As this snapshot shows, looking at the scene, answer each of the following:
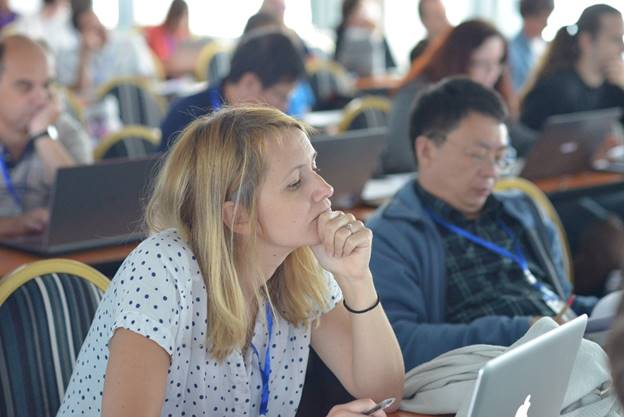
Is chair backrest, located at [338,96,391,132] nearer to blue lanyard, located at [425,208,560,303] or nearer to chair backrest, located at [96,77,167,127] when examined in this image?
chair backrest, located at [96,77,167,127]

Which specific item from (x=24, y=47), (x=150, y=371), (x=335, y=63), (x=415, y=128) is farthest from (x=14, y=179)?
(x=335, y=63)

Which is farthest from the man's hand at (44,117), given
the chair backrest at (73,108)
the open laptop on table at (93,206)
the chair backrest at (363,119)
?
the chair backrest at (73,108)

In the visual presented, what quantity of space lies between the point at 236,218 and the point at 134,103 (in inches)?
157

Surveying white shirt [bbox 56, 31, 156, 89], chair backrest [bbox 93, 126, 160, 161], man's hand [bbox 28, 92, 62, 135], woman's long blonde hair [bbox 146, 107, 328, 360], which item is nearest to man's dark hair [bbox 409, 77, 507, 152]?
woman's long blonde hair [bbox 146, 107, 328, 360]

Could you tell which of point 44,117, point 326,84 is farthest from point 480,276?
point 326,84

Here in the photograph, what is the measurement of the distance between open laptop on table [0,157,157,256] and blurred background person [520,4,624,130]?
2306 millimetres

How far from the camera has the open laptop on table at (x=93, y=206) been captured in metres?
2.62

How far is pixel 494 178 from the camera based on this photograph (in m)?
2.45

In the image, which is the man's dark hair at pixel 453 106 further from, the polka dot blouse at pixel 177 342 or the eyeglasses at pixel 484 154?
the polka dot blouse at pixel 177 342

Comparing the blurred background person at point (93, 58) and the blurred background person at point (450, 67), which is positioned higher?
the blurred background person at point (450, 67)

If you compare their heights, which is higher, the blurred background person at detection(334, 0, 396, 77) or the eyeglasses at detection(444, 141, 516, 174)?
the eyeglasses at detection(444, 141, 516, 174)

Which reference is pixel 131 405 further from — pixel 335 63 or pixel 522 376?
pixel 335 63

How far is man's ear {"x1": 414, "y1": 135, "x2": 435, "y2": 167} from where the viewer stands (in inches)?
97.3

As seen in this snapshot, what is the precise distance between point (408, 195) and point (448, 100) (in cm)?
27
